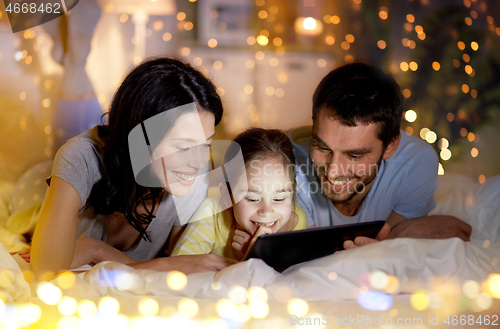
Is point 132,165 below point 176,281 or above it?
above

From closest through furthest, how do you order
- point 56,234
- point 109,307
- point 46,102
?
point 109,307 < point 56,234 < point 46,102

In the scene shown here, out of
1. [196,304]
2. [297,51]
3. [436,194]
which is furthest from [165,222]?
[297,51]

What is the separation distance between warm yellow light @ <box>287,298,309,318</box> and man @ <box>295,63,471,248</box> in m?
0.22

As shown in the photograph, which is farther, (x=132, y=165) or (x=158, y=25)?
(x=158, y=25)

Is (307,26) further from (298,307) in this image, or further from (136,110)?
(298,307)

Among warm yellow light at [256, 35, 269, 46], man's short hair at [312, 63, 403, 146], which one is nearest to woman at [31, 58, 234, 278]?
man's short hair at [312, 63, 403, 146]

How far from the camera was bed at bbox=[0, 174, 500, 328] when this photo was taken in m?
0.63

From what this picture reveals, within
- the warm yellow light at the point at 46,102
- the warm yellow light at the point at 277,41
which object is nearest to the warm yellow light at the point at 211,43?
the warm yellow light at the point at 277,41

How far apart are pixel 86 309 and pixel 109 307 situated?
0.04 m

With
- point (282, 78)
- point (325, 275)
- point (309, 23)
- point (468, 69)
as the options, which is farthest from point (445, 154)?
point (325, 275)

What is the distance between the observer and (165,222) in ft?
3.32

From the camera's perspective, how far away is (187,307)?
64 centimetres

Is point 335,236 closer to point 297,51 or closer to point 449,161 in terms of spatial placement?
point 449,161

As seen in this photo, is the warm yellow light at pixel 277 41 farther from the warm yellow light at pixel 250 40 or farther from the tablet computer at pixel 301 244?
the tablet computer at pixel 301 244
